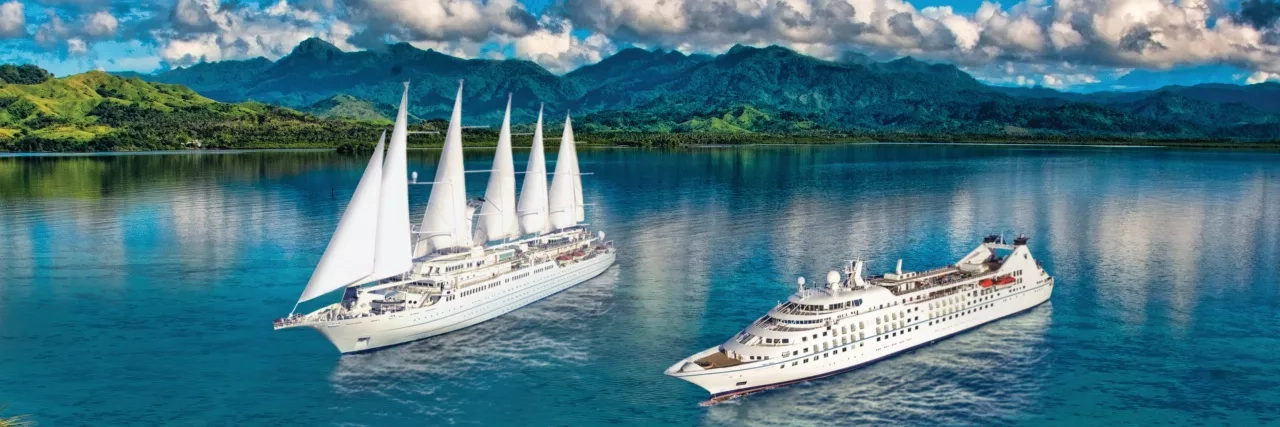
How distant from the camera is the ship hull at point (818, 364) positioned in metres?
43.8

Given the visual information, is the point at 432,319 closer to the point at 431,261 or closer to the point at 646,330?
the point at 431,261

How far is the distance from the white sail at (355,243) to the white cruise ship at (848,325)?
18856 millimetres

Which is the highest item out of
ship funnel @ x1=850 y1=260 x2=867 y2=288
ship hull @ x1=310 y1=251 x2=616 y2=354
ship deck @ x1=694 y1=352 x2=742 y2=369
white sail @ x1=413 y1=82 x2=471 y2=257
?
white sail @ x1=413 y1=82 x2=471 y2=257

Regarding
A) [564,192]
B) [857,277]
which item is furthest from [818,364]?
[564,192]

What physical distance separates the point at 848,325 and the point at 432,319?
21.7 m

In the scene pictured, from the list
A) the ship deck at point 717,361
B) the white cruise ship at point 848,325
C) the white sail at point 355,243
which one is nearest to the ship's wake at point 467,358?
the white sail at point 355,243

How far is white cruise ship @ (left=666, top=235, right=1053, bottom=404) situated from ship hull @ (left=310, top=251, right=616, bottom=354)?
15.1 m

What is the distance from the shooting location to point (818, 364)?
4634cm

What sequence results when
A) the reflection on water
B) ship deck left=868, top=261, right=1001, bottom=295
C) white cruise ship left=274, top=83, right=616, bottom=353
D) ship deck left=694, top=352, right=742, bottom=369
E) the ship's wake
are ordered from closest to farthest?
1. the reflection on water
2. ship deck left=694, top=352, right=742, bottom=369
3. the ship's wake
4. white cruise ship left=274, top=83, right=616, bottom=353
5. ship deck left=868, top=261, right=1001, bottom=295

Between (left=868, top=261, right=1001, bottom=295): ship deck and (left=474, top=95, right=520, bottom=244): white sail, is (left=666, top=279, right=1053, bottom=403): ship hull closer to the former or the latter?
(left=868, top=261, right=1001, bottom=295): ship deck

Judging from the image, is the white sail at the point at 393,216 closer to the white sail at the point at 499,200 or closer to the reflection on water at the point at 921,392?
the white sail at the point at 499,200

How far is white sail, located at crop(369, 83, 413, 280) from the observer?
5356cm

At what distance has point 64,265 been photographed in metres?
73.8

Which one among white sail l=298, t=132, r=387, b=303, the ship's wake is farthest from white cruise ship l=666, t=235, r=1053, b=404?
white sail l=298, t=132, r=387, b=303
